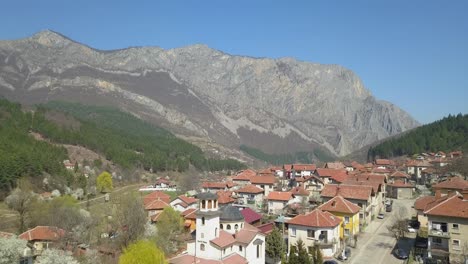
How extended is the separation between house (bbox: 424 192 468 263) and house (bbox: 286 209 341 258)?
879 cm

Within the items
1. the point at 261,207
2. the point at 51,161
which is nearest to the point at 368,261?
the point at 261,207

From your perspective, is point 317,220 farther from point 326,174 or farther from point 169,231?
point 326,174

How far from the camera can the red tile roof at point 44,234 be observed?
41969 millimetres

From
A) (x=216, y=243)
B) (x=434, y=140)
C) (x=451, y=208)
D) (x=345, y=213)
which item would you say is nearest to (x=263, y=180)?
(x=345, y=213)

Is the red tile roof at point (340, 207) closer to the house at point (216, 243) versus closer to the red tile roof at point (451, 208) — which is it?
the red tile roof at point (451, 208)

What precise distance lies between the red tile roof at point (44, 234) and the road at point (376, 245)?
29428mm

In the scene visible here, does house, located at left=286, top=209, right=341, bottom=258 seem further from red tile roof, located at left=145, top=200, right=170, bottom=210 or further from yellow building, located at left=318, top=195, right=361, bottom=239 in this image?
red tile roof, located at left=145, top=200, right=170, bottom=210

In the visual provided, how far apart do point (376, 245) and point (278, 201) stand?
22026mm

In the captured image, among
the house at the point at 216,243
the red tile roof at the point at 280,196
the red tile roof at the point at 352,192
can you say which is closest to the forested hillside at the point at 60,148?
the red tile roof at the point at 280,196

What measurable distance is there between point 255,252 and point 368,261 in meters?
12.0

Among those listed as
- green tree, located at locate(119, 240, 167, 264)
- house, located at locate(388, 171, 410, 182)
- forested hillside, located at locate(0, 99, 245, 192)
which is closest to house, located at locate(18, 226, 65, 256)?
green tree, located at locate(119, 240, 167, 264)

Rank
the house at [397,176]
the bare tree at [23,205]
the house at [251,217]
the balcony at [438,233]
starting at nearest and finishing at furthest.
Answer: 1. the balcony at [438,233]
2. the bare tree at [23,205]
3. the house at [251,217]
4. the house at [397,176]

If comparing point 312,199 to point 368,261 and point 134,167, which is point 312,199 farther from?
point 134,167

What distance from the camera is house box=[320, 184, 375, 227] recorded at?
5256 centimetres
